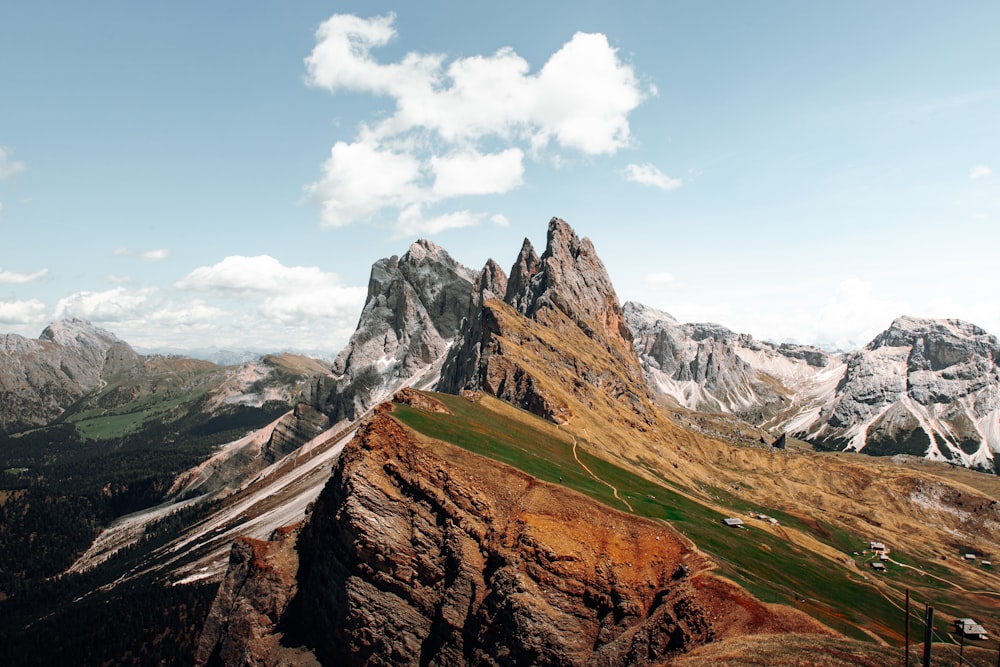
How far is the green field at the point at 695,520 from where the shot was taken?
54.7m

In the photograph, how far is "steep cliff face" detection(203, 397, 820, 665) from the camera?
44.8 metres

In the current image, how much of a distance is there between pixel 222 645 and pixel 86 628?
120 m

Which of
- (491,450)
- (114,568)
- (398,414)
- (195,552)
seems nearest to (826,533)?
(491,450)

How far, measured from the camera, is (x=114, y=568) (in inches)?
7815

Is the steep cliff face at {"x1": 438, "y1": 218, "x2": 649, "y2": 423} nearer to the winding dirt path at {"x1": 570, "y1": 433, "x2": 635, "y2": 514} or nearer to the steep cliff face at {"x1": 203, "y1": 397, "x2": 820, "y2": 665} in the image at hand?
the winding dirt path at {"x1": 570, "y1": 433, "x2": 635, "y2": 514}

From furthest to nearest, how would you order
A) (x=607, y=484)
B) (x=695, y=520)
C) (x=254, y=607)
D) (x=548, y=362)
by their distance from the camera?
(x=548, y=362), (x=607, y=484), (x=695, y=520), (x=254, y=607)

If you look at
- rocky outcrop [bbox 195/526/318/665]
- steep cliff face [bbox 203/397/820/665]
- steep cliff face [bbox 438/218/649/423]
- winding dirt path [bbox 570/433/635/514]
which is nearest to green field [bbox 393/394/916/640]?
winding dirt path [bbox 570/433/635/514]

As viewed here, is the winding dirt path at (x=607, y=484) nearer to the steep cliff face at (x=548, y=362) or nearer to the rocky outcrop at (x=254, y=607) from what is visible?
the steep cliff face at (x=548, y=362)

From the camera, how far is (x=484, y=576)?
167ft

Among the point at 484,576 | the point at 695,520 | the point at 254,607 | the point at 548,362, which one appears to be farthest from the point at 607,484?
the point at 548,362

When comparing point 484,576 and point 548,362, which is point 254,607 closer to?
point 484,576

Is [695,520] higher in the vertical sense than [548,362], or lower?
lower

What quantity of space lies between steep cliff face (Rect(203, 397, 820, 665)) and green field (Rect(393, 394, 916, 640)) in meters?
5.38

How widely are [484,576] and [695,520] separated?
39.1 metres
